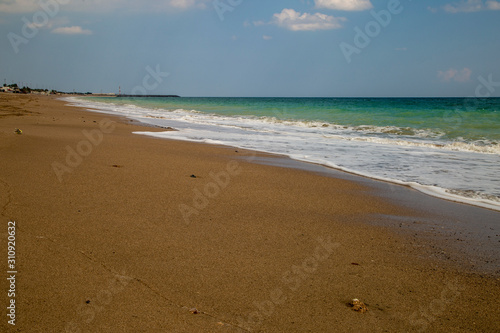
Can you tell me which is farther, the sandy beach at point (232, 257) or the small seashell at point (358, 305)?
the small seashell at point (358, 305)

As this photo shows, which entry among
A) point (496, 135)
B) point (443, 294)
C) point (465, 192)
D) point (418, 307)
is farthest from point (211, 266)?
point (496, 135)

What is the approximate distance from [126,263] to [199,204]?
1797 mm

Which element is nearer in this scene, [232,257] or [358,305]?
[358,305]

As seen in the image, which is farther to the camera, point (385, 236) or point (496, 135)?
point (496, 135)

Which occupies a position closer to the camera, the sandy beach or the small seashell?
the sandy beach

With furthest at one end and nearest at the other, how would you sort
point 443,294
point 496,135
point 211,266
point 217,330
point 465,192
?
point 496,135 < point 465,192 < point 211,266 < point 443,294 < point 217,330

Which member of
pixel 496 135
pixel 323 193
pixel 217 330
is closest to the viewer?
pixel 217 330

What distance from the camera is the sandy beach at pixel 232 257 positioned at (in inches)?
94.2

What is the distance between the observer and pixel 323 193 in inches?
227

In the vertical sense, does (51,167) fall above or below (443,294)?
above

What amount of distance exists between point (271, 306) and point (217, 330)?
0.46 meters

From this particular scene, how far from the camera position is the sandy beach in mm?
2393

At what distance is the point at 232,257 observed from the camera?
10.6ft

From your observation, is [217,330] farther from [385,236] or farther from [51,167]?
[51,167]
